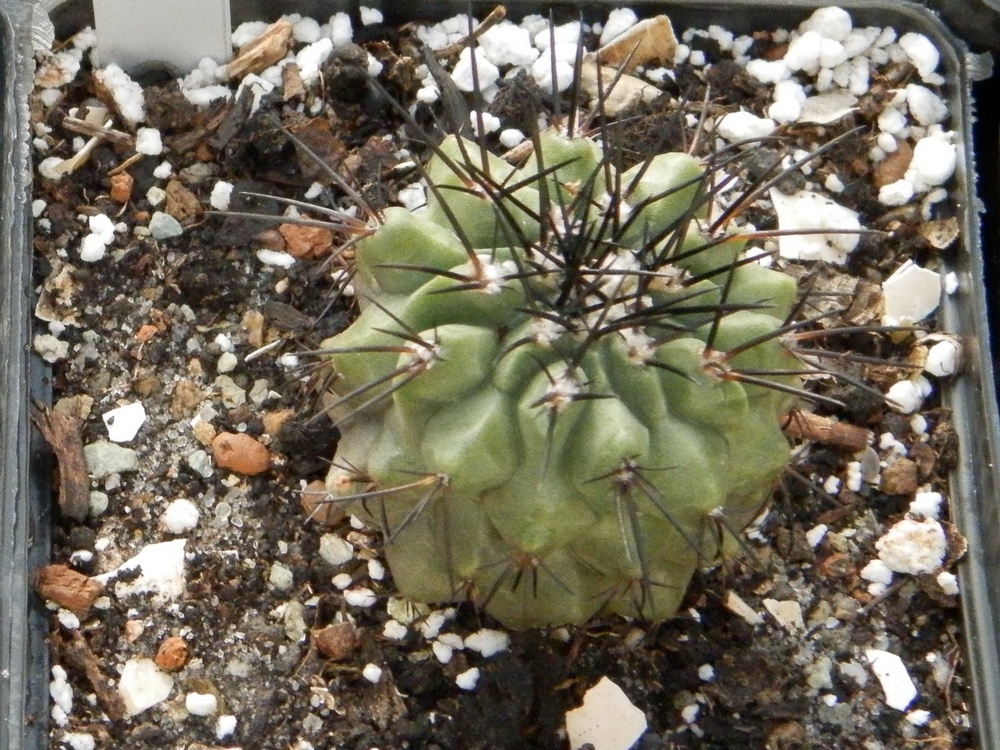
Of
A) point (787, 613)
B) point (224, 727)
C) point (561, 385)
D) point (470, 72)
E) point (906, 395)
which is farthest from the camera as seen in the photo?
point (470, 72)

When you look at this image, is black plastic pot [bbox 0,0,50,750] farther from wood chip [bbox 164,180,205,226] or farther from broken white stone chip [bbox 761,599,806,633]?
broken white stone chip [bbox 761,599,806,633]

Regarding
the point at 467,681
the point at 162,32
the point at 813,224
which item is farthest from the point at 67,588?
the point at 813,224

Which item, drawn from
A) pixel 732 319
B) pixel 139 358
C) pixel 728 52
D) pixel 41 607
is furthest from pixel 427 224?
pixel 728 52

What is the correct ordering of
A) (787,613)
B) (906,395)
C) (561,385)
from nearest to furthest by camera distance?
1. (561,385)
2. (787,613)
3. (906,395)

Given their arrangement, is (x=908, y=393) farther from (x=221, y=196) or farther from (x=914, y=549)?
(x=221, y=196)

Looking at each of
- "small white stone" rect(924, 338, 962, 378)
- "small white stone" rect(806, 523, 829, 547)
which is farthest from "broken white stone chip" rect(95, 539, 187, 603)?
"small white stone" rect(924, 338, 962, 378)

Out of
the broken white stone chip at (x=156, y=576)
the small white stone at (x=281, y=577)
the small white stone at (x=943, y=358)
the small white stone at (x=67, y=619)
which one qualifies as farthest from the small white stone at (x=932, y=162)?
the small white stone at (x=67, y=619)

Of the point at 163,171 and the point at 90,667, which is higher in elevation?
the point at 163,171

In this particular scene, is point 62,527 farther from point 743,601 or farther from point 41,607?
point 743,601
